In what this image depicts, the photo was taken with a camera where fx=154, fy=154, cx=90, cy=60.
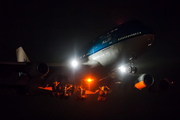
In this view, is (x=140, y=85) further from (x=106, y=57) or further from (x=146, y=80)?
(x=106, y=57)

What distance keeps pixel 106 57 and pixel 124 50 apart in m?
2.11

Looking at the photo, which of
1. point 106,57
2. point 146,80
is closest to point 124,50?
point 106,57

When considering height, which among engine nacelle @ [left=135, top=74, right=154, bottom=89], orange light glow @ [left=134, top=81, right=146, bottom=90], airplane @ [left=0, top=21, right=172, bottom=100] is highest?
airplane @ [left=0, top=21, right=172, bottom=100]

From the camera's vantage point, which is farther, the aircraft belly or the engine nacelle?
the engine nacelle

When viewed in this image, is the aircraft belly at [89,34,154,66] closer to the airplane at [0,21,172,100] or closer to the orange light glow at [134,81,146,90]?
the airplane at [0,21,172,100]

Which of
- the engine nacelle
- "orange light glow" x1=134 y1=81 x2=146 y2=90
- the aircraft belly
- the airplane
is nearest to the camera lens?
the aircraft belly

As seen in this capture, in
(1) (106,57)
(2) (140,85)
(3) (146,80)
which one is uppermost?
(1) (106,57)

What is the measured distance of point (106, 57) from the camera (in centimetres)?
1642

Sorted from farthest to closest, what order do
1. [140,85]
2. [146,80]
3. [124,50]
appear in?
[140,85] → [146,80] → [124,50]

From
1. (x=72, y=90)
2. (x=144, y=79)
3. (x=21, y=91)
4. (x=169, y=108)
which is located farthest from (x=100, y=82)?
(x=169, y=108)

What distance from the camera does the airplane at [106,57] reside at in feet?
48.9

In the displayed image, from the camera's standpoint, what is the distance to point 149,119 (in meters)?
24.6

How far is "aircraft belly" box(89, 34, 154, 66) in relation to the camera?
48.3ft

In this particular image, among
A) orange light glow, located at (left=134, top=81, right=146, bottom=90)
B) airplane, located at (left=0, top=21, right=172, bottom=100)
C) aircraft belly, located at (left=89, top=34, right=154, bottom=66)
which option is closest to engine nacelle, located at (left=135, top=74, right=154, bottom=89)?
orange light glow, located at (left=134, top=81, right=146, bottom=90)
